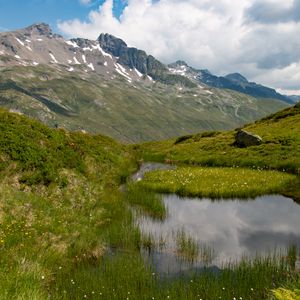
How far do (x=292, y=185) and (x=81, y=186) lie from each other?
61.1 feet

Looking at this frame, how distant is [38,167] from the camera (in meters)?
24.2

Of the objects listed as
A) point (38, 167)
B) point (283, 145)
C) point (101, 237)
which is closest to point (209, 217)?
point (101, 237)

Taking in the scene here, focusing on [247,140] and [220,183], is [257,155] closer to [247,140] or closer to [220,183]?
[247,140]

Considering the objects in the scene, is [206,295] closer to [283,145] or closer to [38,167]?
[38,167]

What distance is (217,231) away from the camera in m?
21.4

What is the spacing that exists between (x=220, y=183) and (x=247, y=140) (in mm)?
25947

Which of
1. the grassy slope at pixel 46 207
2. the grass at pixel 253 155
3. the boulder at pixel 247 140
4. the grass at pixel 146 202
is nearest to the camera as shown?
the grassy slope at pixel 46 207

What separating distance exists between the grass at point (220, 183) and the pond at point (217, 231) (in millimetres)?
1399

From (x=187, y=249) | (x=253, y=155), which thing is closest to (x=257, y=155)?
(x=253, y=155)

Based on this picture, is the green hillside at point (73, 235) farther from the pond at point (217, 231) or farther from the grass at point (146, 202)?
the pond at point (217, 231)

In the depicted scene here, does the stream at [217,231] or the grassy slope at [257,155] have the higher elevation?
the grassy slope at [257,155]

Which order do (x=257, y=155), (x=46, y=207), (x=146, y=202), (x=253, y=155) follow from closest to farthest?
(x=46, y=207) → (x=146, y=202) → (x=257, y=155) → (x=253, y=155)

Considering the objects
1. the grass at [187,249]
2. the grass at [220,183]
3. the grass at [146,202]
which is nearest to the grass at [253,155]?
the grass at [220,183]

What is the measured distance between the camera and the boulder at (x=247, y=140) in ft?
186
